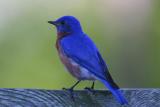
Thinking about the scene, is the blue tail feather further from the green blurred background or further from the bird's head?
the green blurred background

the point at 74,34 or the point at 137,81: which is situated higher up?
the point at 74,34

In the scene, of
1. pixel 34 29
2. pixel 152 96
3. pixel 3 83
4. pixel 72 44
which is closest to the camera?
pixel 152 96

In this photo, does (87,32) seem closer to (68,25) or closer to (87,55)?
(68,25)

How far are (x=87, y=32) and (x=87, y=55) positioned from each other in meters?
5.21

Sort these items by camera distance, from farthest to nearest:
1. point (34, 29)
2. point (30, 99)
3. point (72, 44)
Answer: 1. point (34, 29)
2. point (72, 44)
3. point (30, 99)

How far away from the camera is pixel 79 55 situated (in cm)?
627

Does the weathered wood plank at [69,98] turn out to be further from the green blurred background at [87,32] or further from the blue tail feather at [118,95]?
the green blurred background at [87,32]

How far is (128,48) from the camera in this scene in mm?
11969

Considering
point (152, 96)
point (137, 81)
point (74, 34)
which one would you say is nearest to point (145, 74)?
point (137, 81)

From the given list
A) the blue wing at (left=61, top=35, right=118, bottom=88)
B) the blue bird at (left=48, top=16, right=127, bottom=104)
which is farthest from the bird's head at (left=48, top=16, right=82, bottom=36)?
the blue wing at (left=61, top=35, right=118, bottom=88)

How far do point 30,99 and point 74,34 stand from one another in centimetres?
175

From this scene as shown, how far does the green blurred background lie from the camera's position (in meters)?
10.8

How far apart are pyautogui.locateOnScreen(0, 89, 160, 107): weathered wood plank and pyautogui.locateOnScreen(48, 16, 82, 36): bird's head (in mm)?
1375

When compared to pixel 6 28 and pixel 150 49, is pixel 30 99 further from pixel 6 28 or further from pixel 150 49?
pixel 150 49
